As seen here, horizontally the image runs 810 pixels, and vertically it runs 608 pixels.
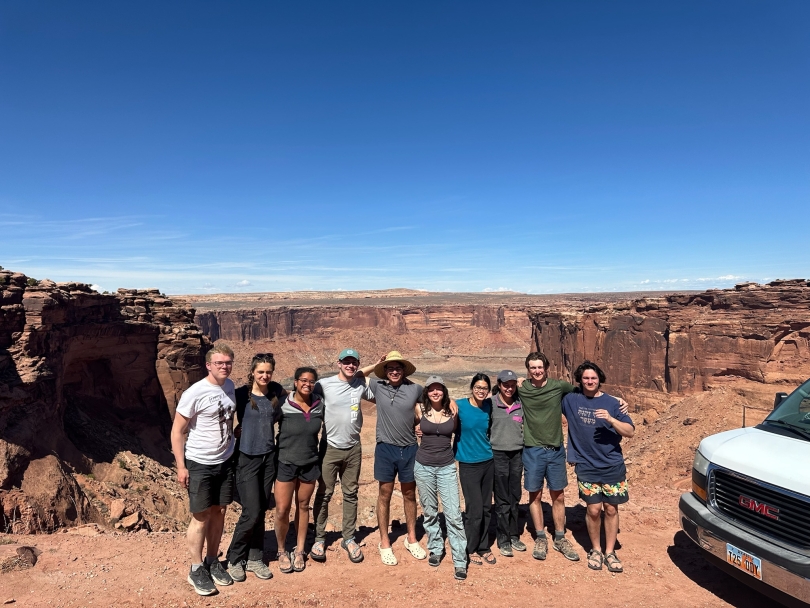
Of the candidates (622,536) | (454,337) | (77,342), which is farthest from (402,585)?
(454,337)

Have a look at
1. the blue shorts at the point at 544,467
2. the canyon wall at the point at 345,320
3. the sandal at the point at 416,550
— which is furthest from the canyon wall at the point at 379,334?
the blue shorts at the point at 544,467

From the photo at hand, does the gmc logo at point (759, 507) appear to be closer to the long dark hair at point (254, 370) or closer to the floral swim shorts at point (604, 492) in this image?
the floral swim shorts at point (604, 492)

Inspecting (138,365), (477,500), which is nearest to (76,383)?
(138,365)

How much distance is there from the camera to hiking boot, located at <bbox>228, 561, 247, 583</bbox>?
5219 millimetres

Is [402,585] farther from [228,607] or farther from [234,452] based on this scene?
[234,452]

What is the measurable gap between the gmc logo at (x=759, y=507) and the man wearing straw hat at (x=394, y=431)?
348 centimetres

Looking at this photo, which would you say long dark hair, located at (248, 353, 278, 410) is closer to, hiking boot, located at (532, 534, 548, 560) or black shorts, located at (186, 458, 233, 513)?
black shorts, located at (186, 458, 233, 513)

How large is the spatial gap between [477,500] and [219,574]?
3.16 meters

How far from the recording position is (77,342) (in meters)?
14.6

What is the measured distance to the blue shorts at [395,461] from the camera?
5.61 metres

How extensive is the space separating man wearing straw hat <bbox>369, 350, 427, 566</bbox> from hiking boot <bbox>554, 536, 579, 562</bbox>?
184 centimetres

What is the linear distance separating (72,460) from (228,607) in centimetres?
943

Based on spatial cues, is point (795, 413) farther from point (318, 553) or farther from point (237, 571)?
point (237, 571)

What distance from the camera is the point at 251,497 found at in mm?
5312
